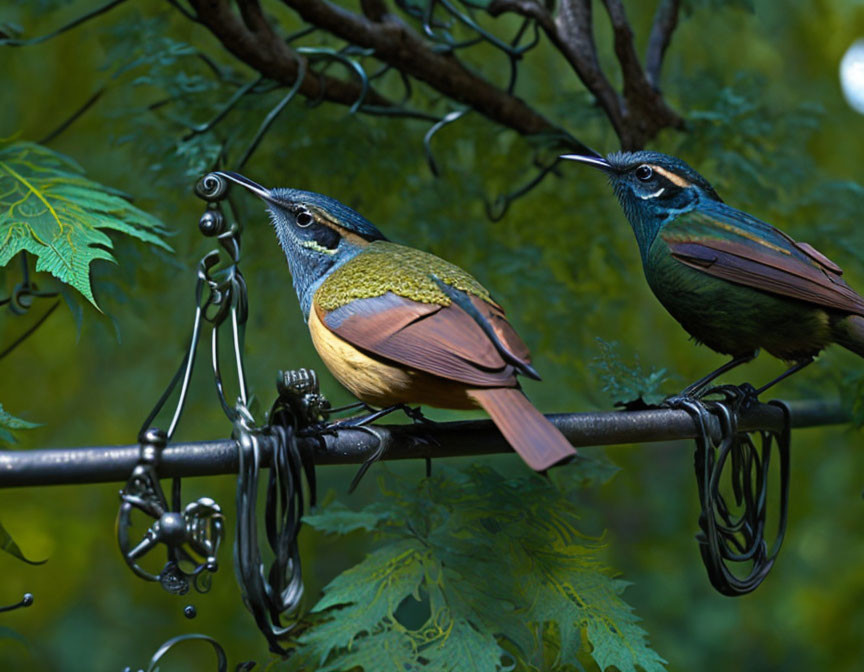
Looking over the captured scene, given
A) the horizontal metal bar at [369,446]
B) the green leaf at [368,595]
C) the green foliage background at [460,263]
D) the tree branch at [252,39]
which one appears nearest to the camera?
the horizontal metal bar at [369,446]

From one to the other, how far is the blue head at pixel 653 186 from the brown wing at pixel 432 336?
298 millimetres

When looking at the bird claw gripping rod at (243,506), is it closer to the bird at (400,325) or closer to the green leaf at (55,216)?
the bird at (400,325)

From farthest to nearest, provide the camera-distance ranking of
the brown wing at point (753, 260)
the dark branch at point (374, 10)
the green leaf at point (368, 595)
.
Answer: the dark branch at point (374, 10) → the brown wing at point (753, 260) → the green leaf at point (368, 595)

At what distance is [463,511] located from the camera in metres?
1.06

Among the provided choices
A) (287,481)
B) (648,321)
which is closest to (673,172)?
(287,481)

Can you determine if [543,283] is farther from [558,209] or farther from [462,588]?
[462,588]

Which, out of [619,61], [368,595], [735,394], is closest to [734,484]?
[735,394]

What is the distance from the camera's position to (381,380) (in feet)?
2.67

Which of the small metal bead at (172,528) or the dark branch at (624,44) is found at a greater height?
the dark branch at (624,44)

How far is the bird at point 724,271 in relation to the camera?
40.0 inches

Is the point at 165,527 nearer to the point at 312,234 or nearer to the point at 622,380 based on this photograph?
the point at 312,234

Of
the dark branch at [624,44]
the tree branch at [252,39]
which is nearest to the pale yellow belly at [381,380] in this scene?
the tree branch at [252,39]

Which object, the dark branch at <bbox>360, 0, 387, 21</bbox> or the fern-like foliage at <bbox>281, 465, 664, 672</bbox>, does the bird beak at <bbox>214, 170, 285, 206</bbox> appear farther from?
the dark branch at <bbox>360, 0, 387, 21</bbox>

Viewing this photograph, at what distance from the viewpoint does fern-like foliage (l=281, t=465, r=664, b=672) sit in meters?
0.90
